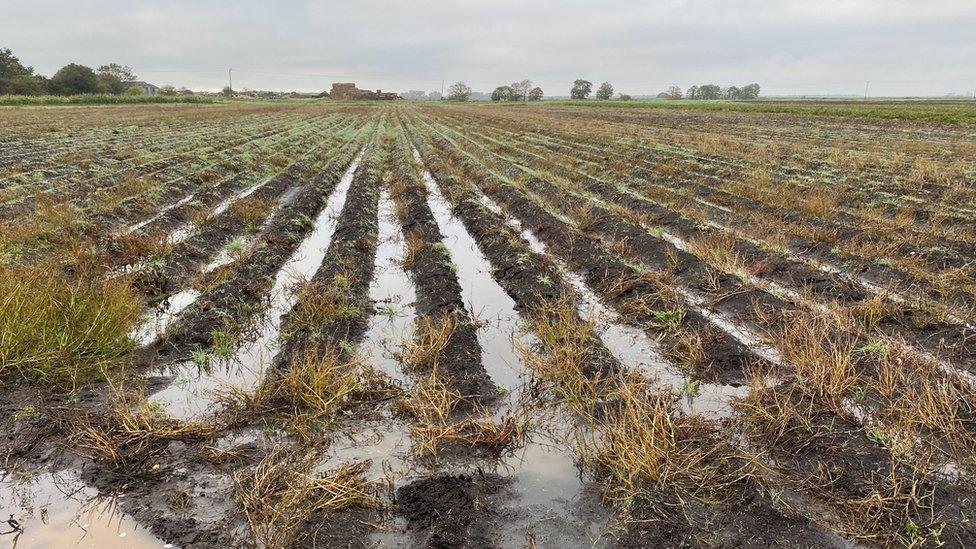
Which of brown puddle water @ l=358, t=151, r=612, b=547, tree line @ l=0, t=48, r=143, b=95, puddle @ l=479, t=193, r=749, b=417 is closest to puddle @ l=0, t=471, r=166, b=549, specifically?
brown puddle water @ l=358, t=151, r=612, b=547

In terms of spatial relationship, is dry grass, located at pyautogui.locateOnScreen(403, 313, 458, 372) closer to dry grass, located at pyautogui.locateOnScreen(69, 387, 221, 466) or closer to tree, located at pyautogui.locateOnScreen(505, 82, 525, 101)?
dry grass, located at pyautogui.locateOnScreen(69, 387, 221, 466)

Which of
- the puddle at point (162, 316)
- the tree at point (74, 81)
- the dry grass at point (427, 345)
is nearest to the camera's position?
the dry grass at point (427, 345)

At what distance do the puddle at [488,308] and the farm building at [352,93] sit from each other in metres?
116

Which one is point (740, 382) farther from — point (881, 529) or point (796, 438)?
point (881, 529)

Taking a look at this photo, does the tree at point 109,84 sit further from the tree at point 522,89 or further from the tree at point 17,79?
the tree at point 522,89

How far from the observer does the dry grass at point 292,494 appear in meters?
2.98

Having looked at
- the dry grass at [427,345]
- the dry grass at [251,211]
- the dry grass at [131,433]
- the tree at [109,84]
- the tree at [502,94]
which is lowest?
the dry grass at [131,433]

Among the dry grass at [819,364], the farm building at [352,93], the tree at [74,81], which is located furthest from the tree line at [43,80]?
the dry grass at [819,364]

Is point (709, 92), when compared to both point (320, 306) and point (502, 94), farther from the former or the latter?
point (320, 306)

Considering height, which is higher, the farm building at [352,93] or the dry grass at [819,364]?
the farm building at [352,93]

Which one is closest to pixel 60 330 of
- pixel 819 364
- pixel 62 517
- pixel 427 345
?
pixel 62 517

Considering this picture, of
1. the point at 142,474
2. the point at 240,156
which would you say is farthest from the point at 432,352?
the point at 240,156

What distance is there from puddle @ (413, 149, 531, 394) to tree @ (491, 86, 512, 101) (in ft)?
425

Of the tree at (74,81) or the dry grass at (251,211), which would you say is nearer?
the dry grass at (251,211)
